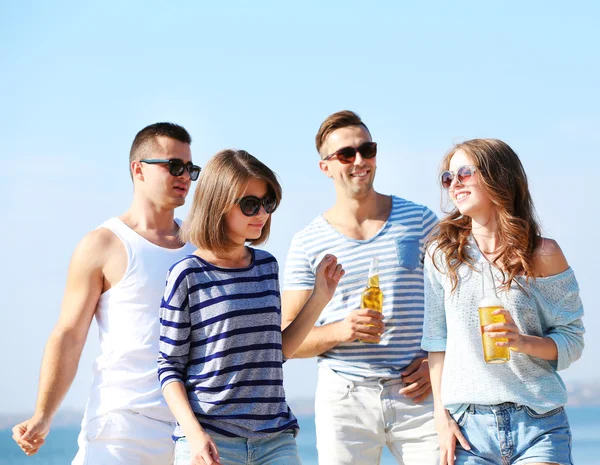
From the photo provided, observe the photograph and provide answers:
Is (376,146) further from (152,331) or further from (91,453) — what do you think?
(91,453)

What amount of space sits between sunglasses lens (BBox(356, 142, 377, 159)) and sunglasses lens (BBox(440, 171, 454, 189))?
5.16ft

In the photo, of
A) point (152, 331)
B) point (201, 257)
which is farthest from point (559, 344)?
point (152, 331)

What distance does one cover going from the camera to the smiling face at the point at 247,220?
3982mm

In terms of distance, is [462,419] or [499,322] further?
[462,419]

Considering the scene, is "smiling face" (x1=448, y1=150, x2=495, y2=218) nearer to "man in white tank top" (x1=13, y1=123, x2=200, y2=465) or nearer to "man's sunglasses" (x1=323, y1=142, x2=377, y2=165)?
"man's sunglasses" (x1=323, y1=142, x2=377, y2=165)

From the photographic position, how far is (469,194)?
13.0ft

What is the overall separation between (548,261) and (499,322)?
0.43 meters

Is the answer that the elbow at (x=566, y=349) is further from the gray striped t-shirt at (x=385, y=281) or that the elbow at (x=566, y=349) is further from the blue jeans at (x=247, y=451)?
the gray striped t-shirt at (x=385, y=281)

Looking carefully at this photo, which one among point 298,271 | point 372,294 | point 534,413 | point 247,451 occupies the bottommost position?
point 247,451

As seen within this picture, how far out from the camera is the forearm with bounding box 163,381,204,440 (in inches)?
142

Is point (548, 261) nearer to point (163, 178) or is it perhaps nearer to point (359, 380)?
point (359, 380)

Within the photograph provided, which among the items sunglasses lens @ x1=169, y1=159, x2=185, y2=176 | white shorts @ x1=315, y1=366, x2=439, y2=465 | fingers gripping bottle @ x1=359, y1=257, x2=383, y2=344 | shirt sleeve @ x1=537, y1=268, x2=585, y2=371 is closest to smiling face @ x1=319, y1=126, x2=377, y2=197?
fingers gripping bottle @ x1=359, y1=257, x2=383, y2=344

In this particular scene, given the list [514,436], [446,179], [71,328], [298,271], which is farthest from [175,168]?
[514,436]

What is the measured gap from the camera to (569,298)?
3855 mm
